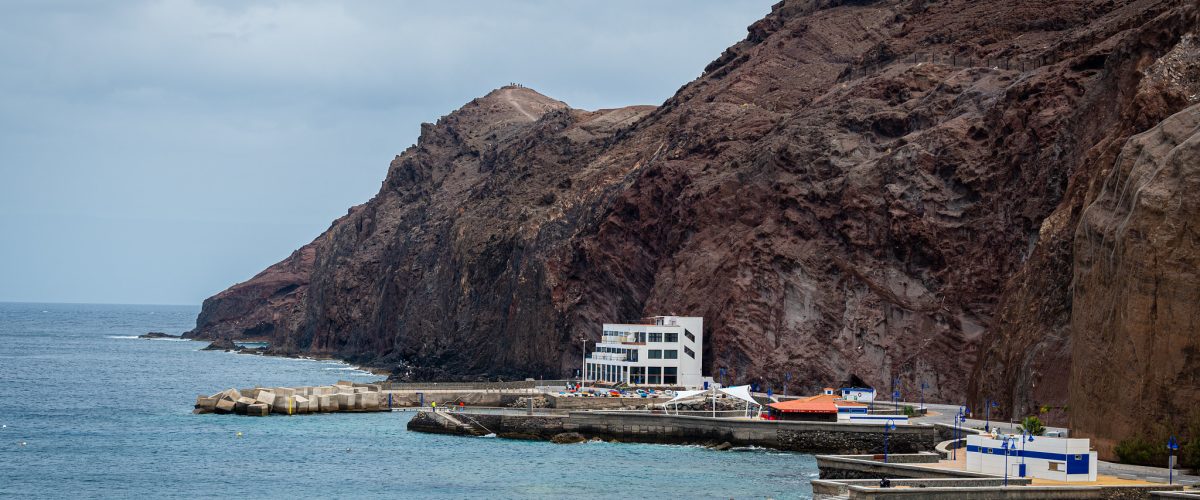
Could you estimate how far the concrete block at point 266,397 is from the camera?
335 feet

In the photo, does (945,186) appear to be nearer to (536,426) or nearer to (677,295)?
(677,295)

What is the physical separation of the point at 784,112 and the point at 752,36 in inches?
1394

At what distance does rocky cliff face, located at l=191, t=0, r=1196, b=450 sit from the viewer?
273 feet

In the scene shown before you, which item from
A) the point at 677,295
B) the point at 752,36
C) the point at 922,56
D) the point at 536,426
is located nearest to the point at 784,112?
the point at 922,56

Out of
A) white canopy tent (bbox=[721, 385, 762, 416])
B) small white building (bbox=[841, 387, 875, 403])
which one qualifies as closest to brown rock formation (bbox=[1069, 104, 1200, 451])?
white canopy tent (bbox=[721, 385, 762, 416])

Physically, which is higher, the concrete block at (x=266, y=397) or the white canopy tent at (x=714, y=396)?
the white canopy tent at (x=714, y=396)

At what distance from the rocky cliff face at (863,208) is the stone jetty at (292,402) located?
25.8 meters

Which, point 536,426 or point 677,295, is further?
point 677,295

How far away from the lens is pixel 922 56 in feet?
396

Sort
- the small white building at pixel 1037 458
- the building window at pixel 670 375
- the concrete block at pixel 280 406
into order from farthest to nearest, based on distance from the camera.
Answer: the building window at pixel 670 375 → the concrete block at pixel 280 406 → the small white building at pixel 1037 458

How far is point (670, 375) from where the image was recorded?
110m

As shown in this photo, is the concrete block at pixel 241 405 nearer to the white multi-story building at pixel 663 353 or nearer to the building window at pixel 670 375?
the white multi-story building at pixel 663 353

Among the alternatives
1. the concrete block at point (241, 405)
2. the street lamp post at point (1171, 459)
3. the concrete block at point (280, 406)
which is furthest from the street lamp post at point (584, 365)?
the street lamp post at point (1171, 459)

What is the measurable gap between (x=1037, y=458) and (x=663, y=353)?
184 feet
